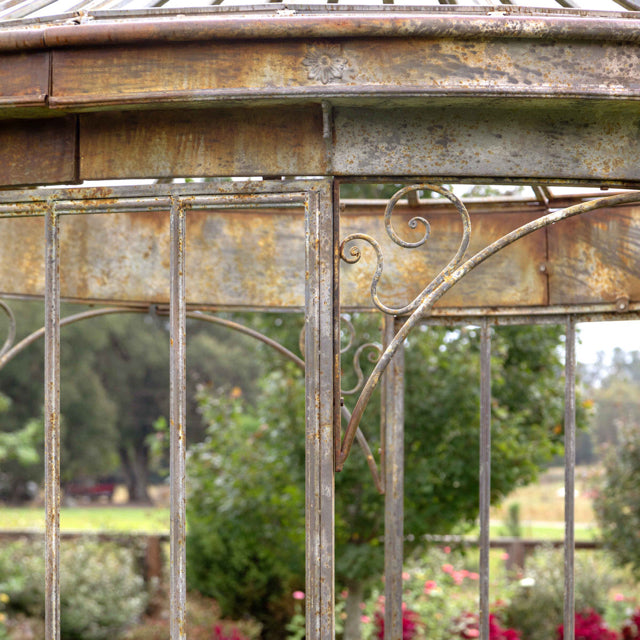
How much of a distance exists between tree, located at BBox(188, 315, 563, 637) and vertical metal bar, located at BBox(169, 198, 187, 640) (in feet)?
18.0

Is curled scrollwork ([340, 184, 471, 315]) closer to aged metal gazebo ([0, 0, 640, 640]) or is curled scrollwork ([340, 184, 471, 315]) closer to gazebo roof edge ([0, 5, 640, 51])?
aged metal gazebo ([0, 0, 640, 640])

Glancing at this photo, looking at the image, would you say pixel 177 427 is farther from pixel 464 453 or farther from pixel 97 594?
pixel 97 594

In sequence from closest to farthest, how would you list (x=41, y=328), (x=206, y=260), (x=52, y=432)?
(x=52, y=432)
(x=41, y=328)
(x=206, y=260)

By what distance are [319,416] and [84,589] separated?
29.1 ft

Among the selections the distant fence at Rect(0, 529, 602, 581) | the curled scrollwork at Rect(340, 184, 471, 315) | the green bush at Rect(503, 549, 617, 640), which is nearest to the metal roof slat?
the curled scrollwork at Rect(340, 184, 471, 315)

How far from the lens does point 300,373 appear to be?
9.02 metres

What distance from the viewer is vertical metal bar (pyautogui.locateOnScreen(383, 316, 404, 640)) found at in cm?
A: 420

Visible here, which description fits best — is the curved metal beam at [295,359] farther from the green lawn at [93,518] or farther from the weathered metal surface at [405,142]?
the green lawn at [93,518]

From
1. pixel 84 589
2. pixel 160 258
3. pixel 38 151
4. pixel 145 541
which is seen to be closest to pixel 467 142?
pixel 38 151

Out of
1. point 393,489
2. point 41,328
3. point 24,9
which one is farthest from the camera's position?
point 393,489

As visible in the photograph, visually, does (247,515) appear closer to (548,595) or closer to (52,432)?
(548,595)

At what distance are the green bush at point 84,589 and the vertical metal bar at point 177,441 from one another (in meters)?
8.34

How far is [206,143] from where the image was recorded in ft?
8.18

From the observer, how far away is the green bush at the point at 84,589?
10.1m
